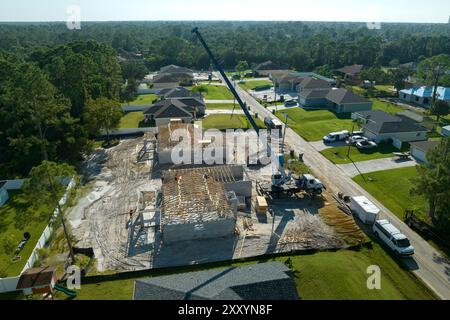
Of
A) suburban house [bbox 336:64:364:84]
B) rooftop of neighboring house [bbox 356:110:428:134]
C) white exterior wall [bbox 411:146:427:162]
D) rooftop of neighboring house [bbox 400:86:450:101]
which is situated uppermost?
suburban house [bbox 336:64:364:84]

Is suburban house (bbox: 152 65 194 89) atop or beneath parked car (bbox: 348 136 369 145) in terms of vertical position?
atop

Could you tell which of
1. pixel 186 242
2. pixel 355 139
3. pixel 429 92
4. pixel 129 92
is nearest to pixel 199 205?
pixel 186 242

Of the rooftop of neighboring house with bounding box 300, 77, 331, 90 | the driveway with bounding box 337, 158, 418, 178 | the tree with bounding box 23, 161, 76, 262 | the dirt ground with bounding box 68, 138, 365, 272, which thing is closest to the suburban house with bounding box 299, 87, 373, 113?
the rooftop of neighboring house with bounding box 300, 77, 331, 90

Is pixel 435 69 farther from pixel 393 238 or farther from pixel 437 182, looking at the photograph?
pixel 393 238

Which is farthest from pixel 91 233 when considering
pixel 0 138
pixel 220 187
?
pixel 0 138

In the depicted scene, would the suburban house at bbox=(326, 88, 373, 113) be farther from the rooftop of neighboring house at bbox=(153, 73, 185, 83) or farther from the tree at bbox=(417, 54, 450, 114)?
the rooftop of neighboring house at bbox=(153, 73, 185, 83)

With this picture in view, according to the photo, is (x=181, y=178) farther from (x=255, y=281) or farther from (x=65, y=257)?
(x=255, y=281)

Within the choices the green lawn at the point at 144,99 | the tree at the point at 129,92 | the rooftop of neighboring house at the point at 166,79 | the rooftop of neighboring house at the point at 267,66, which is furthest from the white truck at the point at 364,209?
the rooftop of neighboring house at the point at 267,66
